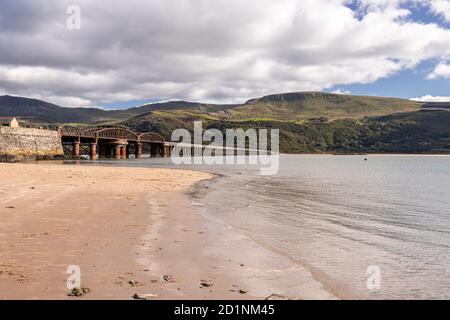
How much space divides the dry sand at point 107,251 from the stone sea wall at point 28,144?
58985 millimetres

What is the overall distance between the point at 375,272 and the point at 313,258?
1911mm

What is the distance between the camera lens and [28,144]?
78.7 m

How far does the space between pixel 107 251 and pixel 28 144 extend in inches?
3026

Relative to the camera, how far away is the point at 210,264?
33.5 feet

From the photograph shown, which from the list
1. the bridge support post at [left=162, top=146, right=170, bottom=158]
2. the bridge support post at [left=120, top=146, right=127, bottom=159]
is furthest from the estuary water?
the bridge support post at [left=162, top=146, right=170, bottom=158]

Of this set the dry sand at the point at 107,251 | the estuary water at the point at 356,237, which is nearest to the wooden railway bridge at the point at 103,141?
the estuary water at the point at 356,237

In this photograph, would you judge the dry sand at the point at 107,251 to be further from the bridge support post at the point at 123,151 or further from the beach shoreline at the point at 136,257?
the bridge support post at the point at 123,151

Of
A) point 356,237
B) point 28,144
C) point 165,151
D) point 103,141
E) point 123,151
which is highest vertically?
point 103,141

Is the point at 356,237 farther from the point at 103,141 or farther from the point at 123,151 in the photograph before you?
the point at 123,151

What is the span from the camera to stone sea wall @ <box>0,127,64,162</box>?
72062 mm

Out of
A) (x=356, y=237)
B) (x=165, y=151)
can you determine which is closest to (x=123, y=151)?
(x=165, y=151)

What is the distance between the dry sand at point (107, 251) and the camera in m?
7.90

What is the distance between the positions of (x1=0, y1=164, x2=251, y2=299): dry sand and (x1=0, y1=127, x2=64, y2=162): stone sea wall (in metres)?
59.0

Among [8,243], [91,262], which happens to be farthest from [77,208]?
[91,262]
